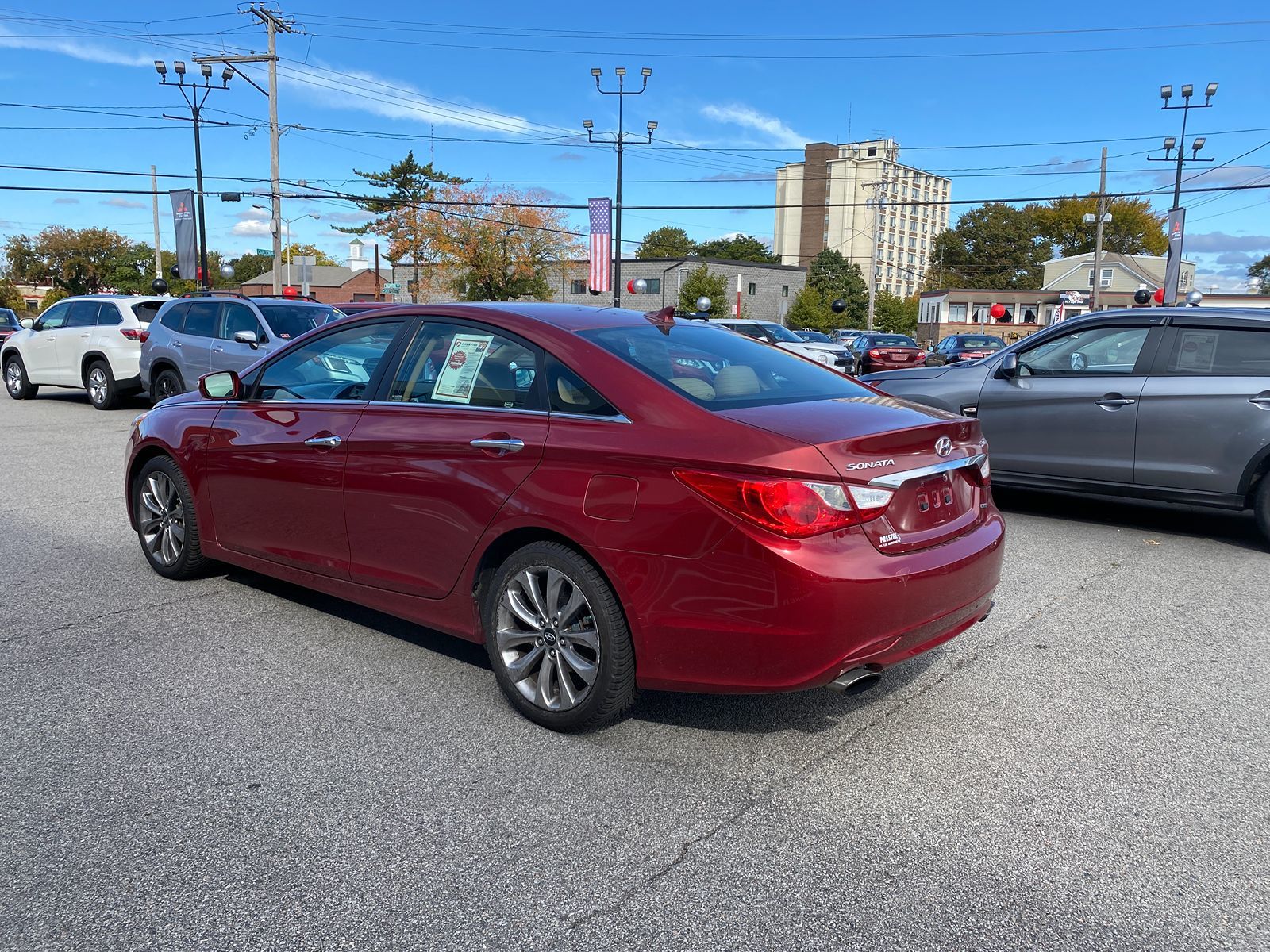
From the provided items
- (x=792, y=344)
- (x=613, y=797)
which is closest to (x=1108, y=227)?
(x=792, y=344)

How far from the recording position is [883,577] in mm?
3262

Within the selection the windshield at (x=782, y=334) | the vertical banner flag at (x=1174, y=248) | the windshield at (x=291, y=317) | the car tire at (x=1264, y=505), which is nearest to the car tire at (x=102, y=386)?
the windshield at (x=291, y=317)

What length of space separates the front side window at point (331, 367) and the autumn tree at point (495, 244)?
52.9 m

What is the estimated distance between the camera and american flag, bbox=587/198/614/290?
105 feet

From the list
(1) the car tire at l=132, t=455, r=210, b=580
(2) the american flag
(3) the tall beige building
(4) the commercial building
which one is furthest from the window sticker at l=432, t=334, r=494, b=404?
(3) the tall beige building

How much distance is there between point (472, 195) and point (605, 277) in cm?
2977

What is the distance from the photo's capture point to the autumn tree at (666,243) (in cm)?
11452

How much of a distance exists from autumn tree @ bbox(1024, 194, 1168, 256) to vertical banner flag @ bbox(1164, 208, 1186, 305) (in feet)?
246

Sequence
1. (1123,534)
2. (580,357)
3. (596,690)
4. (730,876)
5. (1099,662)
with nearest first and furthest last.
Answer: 1. (730,876)
2. (596,690)
3. (580,357)
4. (1099,662)
5. (1123,534)

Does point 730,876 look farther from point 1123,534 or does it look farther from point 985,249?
point 985,249

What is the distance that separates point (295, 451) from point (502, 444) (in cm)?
141

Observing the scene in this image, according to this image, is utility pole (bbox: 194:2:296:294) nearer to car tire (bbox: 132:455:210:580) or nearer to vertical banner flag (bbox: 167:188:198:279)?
vertical banner flag (bbox: 167:188:198:279)

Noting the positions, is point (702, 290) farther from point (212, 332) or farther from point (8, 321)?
point (212, 332)

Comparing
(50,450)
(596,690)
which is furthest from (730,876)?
(50,450)
